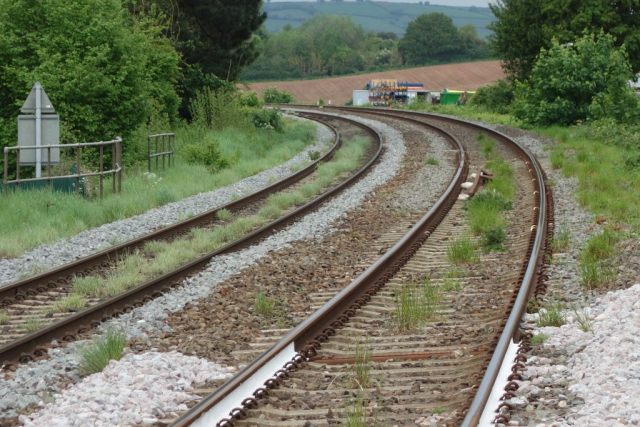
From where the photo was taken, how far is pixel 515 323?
22.6 ft

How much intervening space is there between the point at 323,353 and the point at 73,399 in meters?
2.03

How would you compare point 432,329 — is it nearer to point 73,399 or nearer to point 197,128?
point 73,399

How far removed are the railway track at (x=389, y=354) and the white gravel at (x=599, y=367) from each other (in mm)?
344

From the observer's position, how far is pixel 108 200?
15.8 m

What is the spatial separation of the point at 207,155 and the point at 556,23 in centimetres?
2906

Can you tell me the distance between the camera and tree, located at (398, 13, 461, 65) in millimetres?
148250

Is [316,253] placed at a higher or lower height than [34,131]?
lower

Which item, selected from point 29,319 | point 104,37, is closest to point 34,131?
point 104,37

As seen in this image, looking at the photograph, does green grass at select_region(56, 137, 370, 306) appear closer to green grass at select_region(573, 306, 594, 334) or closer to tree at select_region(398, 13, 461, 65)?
green grass at select_region(573, 306, 594, 334)

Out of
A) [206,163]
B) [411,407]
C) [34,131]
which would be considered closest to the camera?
[411,407]

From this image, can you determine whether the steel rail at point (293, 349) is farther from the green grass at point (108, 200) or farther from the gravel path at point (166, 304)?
the green grass at point (108, 200)

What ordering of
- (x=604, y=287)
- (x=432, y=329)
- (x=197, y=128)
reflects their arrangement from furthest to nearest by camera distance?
(x=197, y=128)
(x=604, y=287)
(x=432, y=329)

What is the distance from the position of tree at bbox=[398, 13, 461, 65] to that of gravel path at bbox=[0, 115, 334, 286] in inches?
5191

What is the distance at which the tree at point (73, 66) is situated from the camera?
65.4 ft
